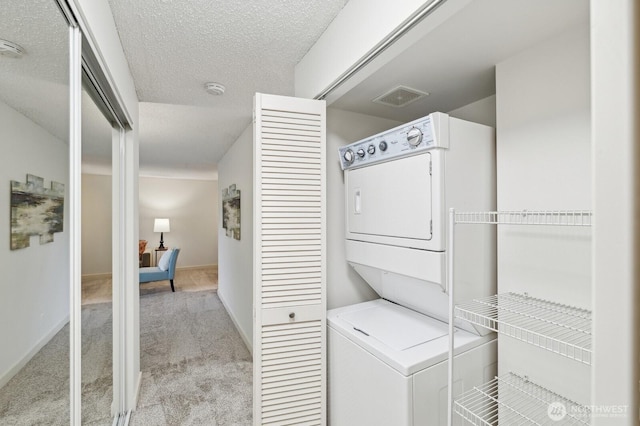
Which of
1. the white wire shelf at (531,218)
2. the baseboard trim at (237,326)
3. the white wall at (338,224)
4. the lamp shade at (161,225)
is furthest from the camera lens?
the lamp shade at (161,225)

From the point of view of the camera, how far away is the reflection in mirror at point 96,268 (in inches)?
46.6

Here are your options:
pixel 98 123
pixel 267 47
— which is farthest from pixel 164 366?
pixel 267 47

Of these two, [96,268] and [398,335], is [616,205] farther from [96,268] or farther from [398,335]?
[96,268]

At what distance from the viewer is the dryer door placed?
1.40m

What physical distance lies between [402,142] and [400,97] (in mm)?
533

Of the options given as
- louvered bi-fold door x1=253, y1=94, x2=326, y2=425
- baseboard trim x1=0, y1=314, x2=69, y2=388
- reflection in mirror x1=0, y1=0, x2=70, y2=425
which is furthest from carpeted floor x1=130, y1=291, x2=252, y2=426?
baseboard trim x1=0, y1=314, x2=69, y2=388

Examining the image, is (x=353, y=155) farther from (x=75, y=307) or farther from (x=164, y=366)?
(x=164, y=366)

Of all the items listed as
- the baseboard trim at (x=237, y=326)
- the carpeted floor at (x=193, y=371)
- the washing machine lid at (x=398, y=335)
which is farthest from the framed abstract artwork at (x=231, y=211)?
the washing machine lid at (x=398, y=335)

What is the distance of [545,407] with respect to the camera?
1.22 meters

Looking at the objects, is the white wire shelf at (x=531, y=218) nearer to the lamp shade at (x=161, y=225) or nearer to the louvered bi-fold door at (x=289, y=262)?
the louvered bi-fold door at (x=289, y=262)

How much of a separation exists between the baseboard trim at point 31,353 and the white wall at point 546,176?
176 centimetres

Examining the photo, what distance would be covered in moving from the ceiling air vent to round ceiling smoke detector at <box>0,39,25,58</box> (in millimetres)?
1588

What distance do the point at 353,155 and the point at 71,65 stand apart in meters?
1.37

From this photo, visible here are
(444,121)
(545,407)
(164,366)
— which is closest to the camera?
(545,407)
